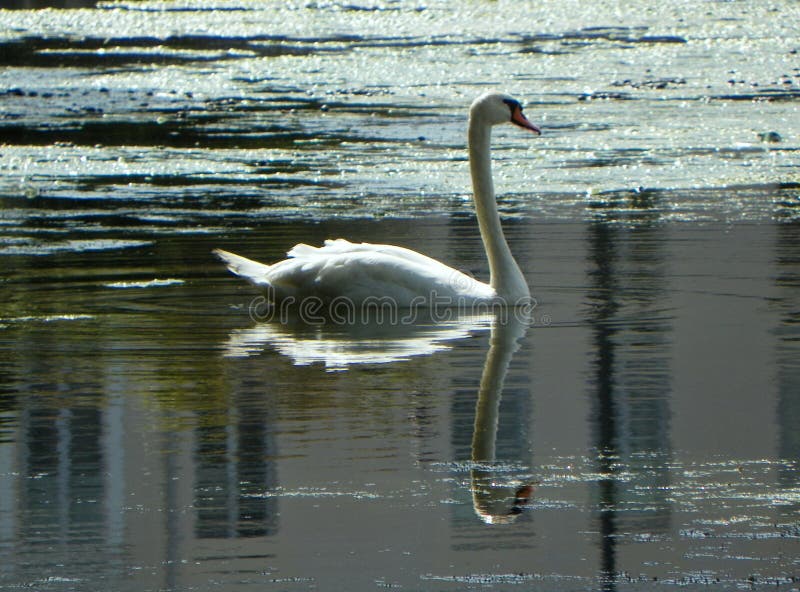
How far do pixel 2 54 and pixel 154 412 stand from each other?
2281cm

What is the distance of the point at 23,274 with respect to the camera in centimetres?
942

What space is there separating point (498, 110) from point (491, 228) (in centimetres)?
69

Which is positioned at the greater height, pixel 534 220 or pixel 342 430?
pixel 534 220

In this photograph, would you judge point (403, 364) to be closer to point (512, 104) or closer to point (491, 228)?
point (491, 228)

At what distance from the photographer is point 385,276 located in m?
8.33

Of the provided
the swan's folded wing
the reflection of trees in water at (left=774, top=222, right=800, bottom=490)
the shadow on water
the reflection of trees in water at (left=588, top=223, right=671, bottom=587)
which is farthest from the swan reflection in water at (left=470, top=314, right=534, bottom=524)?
the shadow on water

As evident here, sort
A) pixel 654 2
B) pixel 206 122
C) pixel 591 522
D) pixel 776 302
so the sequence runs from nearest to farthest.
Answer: pixel 591 522 → pixel 776 302 → pixel 206 122 → pixel 654 2

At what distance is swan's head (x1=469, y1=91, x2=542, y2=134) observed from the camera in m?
8.91

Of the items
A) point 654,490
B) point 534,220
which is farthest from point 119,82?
point 654,490

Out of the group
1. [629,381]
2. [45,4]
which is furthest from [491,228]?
[45,4]

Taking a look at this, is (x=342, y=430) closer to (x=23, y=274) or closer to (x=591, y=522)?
(x=591, y=522)

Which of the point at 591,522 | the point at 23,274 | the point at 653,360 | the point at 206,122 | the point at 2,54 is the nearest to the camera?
the point at 591,522

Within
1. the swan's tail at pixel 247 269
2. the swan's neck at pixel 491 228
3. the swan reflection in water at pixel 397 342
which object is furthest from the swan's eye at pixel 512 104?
the swan's tail at pixel 247 269

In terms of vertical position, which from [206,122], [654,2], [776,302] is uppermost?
[654,2]
